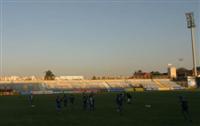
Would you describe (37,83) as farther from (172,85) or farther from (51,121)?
(51,121)

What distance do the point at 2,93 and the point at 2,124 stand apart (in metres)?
84.3

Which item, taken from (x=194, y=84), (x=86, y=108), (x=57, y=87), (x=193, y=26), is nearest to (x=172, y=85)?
(x=194, y=84)

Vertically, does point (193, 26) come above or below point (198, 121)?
above

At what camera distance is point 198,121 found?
31.5m

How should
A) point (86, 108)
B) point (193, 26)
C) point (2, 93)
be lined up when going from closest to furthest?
point (86, 108) → point (2, 93) → point (193, 26)

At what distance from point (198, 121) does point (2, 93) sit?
89.5 meters

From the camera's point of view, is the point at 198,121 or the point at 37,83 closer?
the point at 198,121

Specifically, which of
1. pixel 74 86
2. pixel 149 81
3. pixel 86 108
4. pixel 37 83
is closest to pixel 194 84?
pixel 149 81

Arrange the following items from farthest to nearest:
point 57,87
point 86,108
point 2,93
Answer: point 57,87
point 2,93
point 86,108

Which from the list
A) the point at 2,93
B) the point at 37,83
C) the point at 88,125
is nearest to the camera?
the point at 88,125

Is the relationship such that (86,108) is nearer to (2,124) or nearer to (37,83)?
(2,124)

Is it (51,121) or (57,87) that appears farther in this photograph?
(57,87)

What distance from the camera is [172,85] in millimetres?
151125

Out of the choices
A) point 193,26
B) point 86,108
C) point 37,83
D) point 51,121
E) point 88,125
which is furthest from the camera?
point 37,83
